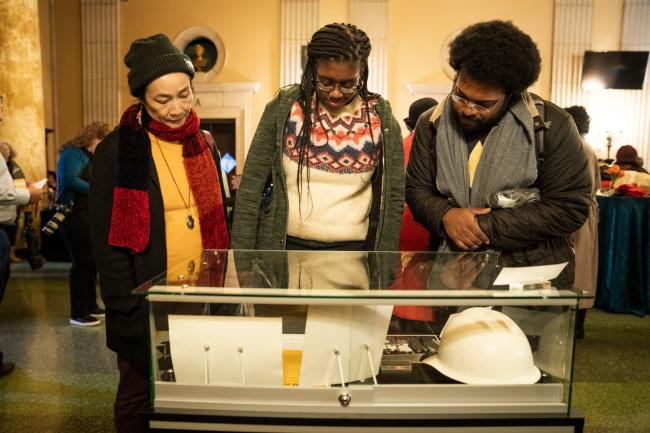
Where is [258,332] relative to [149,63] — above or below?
below

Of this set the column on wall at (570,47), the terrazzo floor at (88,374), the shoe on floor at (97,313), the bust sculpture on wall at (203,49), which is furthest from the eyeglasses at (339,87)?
the column on wall at (570,47)

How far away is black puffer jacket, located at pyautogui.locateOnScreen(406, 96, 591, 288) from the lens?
66.2 inches

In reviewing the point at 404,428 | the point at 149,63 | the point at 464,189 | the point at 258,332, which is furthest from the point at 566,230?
the point at 149,63

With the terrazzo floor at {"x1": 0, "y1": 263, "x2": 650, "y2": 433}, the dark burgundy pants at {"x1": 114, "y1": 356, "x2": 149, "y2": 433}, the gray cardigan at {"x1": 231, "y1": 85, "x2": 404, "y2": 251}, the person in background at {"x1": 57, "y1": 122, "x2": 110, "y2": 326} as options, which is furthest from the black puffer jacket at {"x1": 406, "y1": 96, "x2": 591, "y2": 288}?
the person in background at {"x1": 57, "y1": 122, "x2": 110, "y2": 326}

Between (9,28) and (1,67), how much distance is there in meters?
0.56

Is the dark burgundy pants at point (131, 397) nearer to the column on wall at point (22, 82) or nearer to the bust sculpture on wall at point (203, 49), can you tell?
the column on wall at point (22, 82)

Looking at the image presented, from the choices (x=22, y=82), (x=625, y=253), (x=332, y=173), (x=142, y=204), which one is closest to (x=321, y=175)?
(x=332, y=173)

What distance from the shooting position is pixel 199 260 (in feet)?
4.41

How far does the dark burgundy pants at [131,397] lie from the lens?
168 centimetres

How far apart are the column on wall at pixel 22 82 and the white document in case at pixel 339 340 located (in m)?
A: 7.70

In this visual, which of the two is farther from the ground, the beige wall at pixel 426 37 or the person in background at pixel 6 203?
the beige wall at pixel 426 37

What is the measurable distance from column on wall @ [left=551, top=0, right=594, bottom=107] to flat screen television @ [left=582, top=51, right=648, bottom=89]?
0.89 feet

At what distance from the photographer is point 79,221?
444cm

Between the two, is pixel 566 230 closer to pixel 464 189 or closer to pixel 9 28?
pixel 464 189
